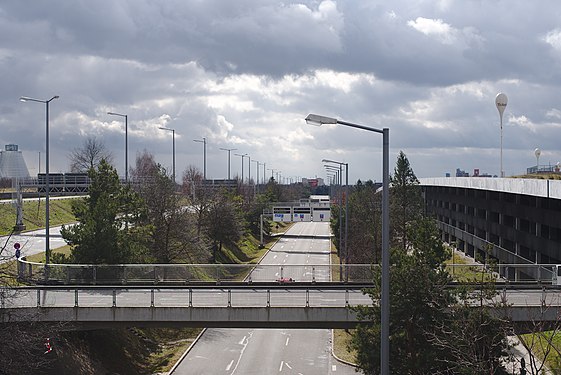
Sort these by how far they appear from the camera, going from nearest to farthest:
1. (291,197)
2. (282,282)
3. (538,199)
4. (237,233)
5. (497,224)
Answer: (282,282), (538,199), (497,224), (237,233), (291,197)

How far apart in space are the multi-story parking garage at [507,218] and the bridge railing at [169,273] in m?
8.39

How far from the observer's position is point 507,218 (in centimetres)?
5759

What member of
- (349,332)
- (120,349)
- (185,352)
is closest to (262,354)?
(185,352)

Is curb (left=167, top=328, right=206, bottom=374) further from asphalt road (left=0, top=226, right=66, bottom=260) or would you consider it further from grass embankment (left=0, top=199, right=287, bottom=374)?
asphalt road (left=0, top=226, right=66, bottom=260)

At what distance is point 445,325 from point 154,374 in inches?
647

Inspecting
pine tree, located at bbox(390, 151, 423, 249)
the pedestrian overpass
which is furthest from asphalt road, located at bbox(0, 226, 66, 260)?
pine tree, located at bbox(390, 151, 423, 249)

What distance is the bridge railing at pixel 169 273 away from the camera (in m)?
30.7

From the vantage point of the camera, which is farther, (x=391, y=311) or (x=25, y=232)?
(x=25, y=232)

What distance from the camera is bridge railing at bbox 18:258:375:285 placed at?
30672mm

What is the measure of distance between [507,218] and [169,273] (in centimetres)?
3601

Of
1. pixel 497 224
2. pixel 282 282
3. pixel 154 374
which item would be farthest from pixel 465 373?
pixel 497 224

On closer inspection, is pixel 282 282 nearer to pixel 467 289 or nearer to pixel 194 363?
pixel 194 363

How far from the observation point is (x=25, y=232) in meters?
61.5

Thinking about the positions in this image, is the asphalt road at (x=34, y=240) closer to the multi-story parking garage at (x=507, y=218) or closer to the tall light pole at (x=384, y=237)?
the multi-story parking garage at (x=507, y=218)
